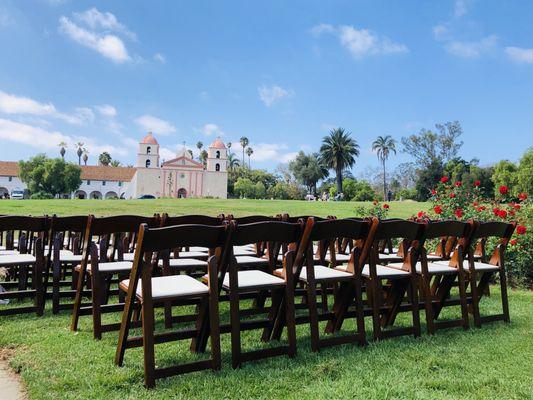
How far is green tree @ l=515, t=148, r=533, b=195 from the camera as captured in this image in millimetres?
44963

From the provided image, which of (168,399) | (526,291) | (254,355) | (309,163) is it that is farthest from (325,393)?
(309,163)

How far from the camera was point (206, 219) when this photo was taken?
4.77m

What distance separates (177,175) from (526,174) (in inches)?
2257

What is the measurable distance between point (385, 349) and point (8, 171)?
96.6m

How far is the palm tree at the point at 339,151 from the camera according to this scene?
249 feet

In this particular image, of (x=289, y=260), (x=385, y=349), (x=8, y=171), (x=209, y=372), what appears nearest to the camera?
(x=209, y=372)

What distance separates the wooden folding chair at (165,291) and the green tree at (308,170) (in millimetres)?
81418

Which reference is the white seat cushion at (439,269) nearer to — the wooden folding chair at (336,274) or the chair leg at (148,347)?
the wooden folding chair at (336,274)

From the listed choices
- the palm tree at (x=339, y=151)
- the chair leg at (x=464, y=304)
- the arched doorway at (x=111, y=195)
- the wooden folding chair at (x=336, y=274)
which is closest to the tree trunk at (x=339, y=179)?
the palm tree at (x=339, y=151)

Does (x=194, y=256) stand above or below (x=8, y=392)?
above

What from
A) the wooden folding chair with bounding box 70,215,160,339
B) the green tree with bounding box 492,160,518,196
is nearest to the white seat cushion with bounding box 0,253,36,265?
the wooden folding chair with bounding box 70,215,160,339

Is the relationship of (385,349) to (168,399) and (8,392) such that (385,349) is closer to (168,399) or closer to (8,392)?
(168,399)

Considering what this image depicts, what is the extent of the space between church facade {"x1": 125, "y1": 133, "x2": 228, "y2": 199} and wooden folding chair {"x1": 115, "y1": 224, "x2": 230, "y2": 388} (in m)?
79.4

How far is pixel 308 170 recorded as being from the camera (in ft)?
276
